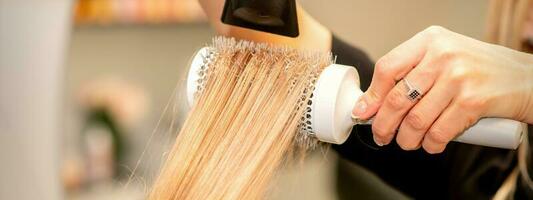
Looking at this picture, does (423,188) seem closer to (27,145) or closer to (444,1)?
(444,1)

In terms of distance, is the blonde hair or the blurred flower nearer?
the blonde hair

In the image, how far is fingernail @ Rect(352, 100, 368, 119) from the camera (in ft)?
1.83

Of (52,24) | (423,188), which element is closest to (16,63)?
(52,24)

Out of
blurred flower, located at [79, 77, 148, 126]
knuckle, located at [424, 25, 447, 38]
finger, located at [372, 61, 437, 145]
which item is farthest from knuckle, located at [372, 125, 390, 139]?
blurred flower, located at [79, 77, 148, 126]

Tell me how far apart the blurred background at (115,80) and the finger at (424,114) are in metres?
0.13

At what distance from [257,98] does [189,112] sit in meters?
0.09

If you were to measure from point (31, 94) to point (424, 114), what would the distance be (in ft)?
1.40

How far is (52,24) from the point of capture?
2.00 ft

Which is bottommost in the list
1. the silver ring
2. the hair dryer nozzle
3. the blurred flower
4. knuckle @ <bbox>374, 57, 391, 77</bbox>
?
the blurred flower

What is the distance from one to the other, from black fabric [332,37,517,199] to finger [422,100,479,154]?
186mm

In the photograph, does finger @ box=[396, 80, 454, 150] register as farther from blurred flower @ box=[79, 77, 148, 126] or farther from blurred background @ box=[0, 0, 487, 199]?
blurred flower @ box=[79, 77, 148, 126]

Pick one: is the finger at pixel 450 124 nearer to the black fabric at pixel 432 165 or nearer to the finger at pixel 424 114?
the finger at pixel 424 114

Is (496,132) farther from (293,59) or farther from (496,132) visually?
(293,59)

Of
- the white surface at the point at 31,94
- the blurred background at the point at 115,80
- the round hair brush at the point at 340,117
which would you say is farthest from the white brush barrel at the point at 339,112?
the white surface at the point at 31,94
